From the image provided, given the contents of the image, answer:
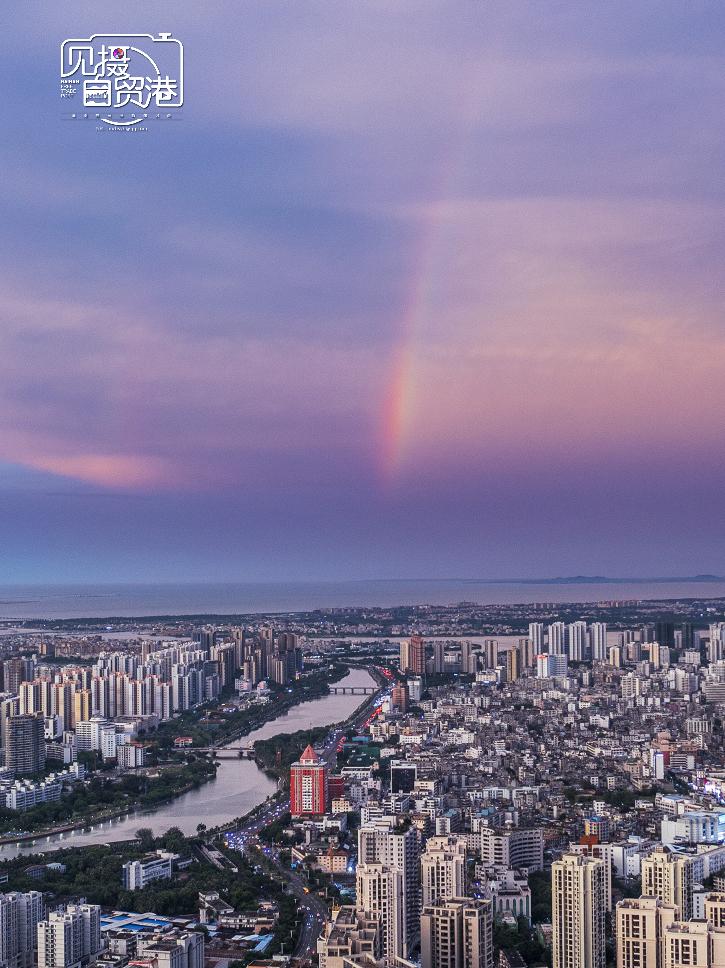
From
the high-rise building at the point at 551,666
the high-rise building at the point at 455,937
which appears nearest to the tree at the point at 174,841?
the high-rise building at the point at 455,937

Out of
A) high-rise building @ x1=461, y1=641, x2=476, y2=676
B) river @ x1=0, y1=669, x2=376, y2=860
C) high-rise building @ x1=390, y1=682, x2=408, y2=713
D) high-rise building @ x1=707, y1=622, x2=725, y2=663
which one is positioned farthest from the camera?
high-rise building @ x1=461, y1=641, x2=476, y2=676

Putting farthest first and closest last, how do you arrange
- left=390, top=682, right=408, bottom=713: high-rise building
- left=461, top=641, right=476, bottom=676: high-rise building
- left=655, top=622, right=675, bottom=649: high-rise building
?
left=655, top=622, right=675, bottom=649: high-rise building → left=461, top=641, right=476, bottom=676: high-rise building → left=390, top=682, right=408, bottom=713: high-rise building

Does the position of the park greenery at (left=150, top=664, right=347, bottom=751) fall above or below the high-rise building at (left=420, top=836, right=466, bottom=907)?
below

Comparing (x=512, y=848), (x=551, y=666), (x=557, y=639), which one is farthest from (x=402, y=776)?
(x=557, y=639)

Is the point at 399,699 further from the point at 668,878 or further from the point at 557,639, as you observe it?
the point at 668,878

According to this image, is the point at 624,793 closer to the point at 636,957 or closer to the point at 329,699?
the point at 636,957

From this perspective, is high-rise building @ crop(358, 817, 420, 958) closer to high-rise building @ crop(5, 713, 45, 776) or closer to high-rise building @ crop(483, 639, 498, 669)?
high-rise building @ crop(5, 713, 45, 776)

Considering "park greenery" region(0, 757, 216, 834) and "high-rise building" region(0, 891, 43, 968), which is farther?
"park greenery" region(0, 757, 216, 834)

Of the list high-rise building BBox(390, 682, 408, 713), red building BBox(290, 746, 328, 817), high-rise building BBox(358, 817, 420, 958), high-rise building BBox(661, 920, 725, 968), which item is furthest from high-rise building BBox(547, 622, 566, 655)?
high-rise building BBox(661, 920, 725, 968)
